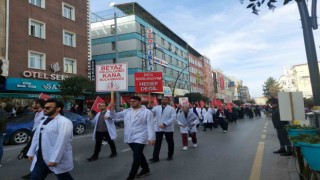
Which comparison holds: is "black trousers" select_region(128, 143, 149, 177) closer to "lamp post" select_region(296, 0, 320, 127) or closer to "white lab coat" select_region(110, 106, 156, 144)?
"white lab coat" select_region(110, 106, 156, 144)

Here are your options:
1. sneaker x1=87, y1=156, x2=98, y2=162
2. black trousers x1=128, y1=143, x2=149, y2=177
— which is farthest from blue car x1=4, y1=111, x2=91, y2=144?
black trousers x1=128, y1=143, x2=149, y2=177

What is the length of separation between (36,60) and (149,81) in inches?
604

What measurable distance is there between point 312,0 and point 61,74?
25.0m

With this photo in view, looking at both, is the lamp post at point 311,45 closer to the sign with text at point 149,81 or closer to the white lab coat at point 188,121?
the white lab coat at point 188,121

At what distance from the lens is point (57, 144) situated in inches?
169

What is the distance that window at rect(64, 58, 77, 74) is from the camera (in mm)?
29109

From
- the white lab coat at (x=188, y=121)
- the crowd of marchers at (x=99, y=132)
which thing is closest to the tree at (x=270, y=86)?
the white lab coat at (x=188, y=121)

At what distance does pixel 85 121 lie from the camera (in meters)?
18.2

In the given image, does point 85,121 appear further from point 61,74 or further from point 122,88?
point 61,74

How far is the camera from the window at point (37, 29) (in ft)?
85.6

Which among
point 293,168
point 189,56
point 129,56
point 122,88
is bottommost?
point 293,168

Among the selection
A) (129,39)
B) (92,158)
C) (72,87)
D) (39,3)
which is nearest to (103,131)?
(92,158)

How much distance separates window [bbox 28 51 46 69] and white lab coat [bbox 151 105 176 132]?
748 inches

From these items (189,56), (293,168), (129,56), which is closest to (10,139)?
(293,168)
